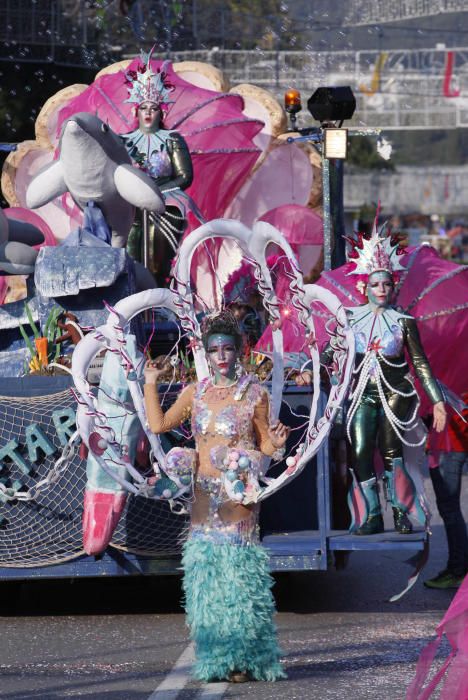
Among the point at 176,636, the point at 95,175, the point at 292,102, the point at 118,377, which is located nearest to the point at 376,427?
the point at 118,377

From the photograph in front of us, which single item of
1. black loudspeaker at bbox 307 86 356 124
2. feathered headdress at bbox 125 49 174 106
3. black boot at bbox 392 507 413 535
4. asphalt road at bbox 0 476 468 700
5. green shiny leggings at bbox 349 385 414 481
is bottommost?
asphalt road at bbox 0 476 468 700

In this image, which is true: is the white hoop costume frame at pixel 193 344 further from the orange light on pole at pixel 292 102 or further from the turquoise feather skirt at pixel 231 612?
the orange light on pole at pixel 292 102

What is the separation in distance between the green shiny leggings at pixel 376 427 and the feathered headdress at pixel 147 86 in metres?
3.77

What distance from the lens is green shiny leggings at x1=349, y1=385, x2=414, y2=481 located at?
335 inches

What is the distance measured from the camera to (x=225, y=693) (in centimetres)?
663

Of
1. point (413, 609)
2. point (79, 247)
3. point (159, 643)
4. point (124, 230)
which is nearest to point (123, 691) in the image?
point (159, 643)

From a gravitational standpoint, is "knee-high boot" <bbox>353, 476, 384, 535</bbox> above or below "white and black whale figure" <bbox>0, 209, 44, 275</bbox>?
Answer: below

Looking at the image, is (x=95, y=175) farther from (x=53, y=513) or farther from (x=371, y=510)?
(x=371, y=510)

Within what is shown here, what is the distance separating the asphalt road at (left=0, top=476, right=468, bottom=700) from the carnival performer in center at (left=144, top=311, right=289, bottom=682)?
18 centimetres

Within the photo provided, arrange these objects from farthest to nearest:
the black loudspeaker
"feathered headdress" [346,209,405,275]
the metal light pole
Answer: the black loudspeaker < the metal light pole < "feathered headdress" [346,209,405,275]

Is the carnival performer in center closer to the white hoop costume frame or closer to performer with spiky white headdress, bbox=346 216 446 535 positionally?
the white hoop costume frame

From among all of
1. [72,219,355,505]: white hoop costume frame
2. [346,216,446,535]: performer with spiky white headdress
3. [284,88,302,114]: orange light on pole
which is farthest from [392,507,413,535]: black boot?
[284,88,302,114]: orange light on pole

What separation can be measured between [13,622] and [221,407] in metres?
2.38

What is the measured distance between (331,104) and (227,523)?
6.44 m
